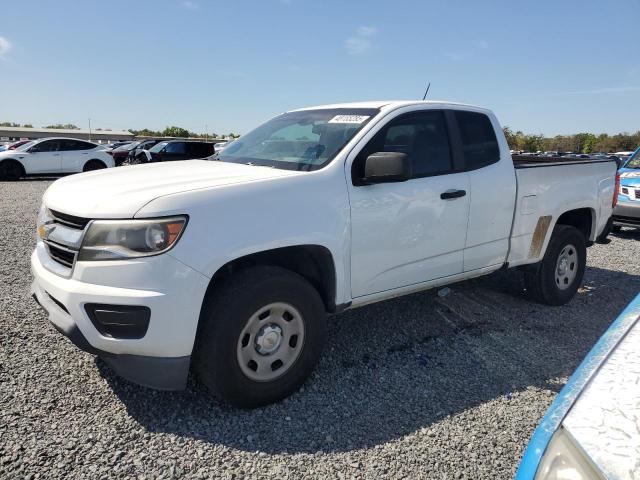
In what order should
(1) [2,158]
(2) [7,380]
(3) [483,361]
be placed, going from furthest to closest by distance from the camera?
(1) [2,158]
(3) [483,361]
(2) [7,380]

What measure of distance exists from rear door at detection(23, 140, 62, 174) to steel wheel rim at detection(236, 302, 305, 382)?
1672 centimetres

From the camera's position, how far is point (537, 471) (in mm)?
1217

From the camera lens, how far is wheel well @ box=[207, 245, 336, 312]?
2.84 meters

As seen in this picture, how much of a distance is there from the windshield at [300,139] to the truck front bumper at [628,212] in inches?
278

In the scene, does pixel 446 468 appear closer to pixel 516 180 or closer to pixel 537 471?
pixel 537 471

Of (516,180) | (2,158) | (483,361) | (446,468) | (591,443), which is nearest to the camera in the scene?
(591,443)

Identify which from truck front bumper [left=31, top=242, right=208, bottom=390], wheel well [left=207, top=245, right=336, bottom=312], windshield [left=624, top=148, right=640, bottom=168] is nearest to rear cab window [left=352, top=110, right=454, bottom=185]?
wheel well [left=207, top=245, right=336, bottom=312]

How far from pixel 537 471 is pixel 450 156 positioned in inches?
112

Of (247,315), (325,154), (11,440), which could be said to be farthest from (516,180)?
(11,440)

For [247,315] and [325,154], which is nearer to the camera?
[247,315]

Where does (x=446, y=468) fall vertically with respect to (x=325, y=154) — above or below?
below

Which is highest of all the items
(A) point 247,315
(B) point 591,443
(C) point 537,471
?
(B) point 591,443

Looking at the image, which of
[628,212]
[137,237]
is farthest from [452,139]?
[628,212]

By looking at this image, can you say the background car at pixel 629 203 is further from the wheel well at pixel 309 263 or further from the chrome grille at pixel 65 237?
the chrome grille at pixel 65 237
